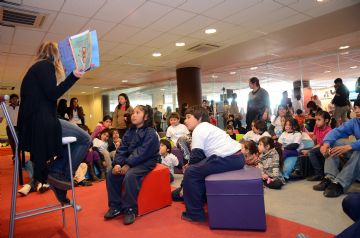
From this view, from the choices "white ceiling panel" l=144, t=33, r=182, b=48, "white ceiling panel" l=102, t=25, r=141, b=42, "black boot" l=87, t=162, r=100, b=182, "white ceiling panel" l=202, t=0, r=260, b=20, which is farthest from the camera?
"white ceiling panel" l=144, t=33, r=182, b=48

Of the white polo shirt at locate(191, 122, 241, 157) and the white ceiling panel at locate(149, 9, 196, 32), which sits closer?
the white polo shirt at locate(191, 122, 241, 157)

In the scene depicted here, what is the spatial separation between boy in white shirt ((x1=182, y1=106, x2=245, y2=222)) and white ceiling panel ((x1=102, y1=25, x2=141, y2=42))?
3082mm

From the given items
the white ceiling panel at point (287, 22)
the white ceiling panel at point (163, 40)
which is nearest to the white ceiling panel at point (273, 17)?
the white ceiling panel at point (287, 22)

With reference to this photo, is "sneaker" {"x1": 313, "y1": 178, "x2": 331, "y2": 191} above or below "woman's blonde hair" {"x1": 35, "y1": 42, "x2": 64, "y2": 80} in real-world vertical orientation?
below

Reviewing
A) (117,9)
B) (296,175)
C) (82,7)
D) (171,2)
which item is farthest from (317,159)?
(82,7)

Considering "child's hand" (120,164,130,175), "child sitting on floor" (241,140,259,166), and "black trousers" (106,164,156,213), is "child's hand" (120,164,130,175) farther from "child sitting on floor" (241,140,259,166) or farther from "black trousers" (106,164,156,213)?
"child sitting on floor" (241,140,259,166)

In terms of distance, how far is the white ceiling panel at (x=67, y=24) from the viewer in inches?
162

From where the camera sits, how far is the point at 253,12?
4473mm

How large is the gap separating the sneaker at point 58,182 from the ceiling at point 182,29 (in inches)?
106

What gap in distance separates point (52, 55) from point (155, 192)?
164 cm

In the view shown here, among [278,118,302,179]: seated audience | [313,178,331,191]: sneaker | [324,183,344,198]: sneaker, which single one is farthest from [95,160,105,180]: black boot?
[324,183,344,198]: sneaker

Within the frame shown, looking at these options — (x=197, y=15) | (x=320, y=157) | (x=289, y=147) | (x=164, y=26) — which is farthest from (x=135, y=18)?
(x=320, y=157)

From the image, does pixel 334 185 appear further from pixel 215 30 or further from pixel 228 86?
pixel 228 86

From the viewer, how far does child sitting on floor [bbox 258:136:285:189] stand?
3.29 m
